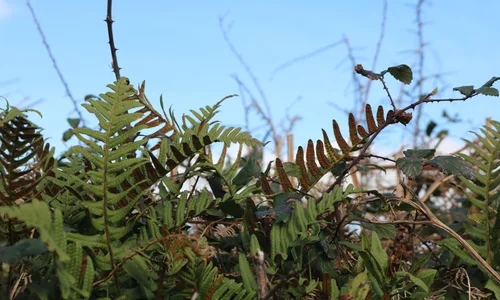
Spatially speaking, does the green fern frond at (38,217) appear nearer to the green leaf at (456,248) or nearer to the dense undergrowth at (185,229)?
the dense undergrowth at (185,229)

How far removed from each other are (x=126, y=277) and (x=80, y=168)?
0.24 metres

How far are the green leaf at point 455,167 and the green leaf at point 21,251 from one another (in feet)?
2.08

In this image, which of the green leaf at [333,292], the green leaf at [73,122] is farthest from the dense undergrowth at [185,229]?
the green leaf at [73,122]

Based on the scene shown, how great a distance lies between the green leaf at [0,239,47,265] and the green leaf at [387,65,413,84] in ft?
2.38

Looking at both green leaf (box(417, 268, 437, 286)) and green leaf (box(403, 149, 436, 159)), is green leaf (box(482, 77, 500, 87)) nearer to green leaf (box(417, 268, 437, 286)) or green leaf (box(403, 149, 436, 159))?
green leaf (box(403, 149, 436, 159))

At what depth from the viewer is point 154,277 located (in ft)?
2.35

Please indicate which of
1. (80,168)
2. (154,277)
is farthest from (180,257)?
(80,168)

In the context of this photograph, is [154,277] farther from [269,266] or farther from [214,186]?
[214,186]

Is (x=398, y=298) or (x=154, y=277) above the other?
(x=154, y=277)

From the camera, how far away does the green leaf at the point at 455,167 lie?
0.96 meters

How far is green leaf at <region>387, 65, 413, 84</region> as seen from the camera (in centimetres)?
110

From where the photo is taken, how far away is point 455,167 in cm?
97

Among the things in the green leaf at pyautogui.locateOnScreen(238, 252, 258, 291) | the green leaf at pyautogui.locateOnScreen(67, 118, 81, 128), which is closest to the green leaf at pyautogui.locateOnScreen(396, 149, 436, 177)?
the green leaf at pyautogui.locateOnScreen(238, 252, 258, 291)

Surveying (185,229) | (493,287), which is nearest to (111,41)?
(185,229)
